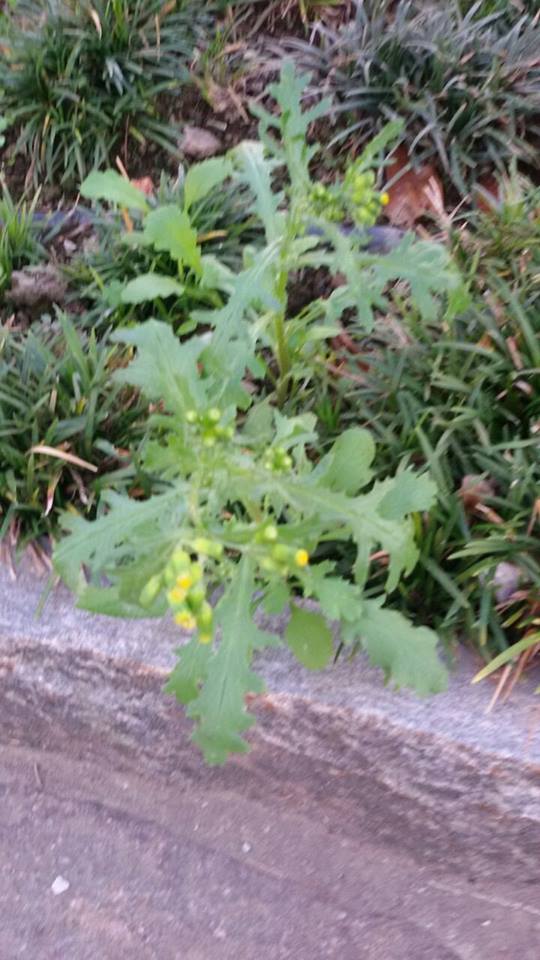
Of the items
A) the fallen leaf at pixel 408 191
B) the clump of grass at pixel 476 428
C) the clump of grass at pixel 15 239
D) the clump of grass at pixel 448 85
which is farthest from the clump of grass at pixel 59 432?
the clump of grass at pixel 448 85

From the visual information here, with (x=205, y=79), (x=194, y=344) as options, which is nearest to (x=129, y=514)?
(x=194, y=344)

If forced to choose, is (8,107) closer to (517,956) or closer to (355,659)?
(355,659)

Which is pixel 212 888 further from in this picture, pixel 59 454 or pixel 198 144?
pixel 198 144

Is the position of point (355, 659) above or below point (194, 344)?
below

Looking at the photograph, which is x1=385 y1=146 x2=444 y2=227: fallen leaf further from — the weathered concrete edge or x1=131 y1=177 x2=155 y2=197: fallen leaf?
the weathered concrete edge

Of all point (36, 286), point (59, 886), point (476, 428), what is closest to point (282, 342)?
point (476, 428)

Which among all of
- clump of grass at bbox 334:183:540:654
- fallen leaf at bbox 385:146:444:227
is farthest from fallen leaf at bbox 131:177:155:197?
clump of grass at bbox 334:183:540:654
